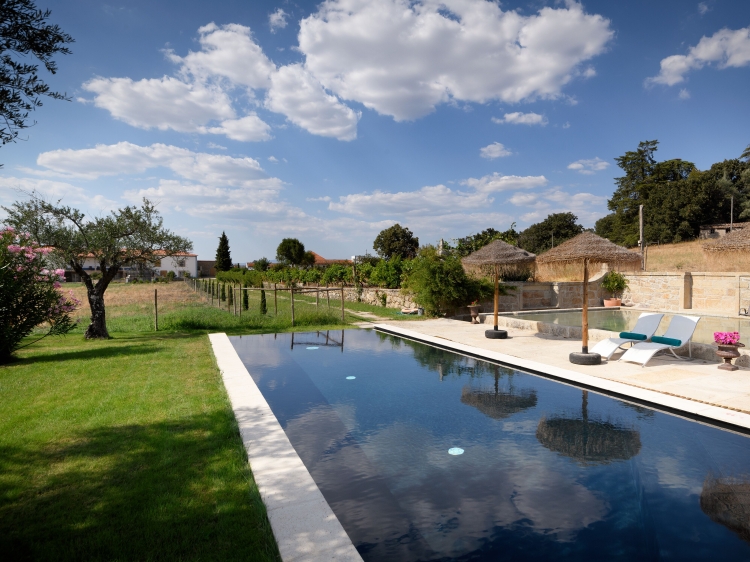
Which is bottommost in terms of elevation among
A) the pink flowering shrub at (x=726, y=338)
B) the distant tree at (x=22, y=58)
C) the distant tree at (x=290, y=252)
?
the pink flowering shrub at (x=726, y=338)

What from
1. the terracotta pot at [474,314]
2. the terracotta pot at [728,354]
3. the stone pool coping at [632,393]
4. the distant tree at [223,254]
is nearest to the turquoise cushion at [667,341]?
the terracotta pot at [728,354]

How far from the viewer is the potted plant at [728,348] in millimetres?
7961

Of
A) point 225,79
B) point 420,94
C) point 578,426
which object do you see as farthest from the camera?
point 420,94

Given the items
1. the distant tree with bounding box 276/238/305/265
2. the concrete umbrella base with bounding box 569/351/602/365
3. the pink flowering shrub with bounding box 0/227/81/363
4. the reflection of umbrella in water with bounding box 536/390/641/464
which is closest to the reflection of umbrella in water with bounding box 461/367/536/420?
the reflection of umbrella in water with bounding box 536/390/641/464

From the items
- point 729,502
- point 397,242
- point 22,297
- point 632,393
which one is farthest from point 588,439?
point 397,242

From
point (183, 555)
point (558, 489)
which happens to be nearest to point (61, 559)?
point (183, 555)

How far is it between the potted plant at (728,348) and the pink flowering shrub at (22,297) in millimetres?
13245

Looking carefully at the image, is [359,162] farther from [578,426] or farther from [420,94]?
[578,426]

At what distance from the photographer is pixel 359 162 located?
24.2 metres

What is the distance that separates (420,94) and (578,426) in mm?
14954

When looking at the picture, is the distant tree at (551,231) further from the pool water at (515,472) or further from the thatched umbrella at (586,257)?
the pool water at (515,472)

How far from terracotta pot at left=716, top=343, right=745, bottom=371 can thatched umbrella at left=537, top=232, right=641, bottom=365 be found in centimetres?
206

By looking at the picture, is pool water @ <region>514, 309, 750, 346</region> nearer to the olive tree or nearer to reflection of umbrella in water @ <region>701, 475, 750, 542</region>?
reflection of umbrella in water @ <region>701, 475, 750, 542</region>

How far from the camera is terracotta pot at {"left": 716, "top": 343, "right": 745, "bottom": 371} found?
7.96m
